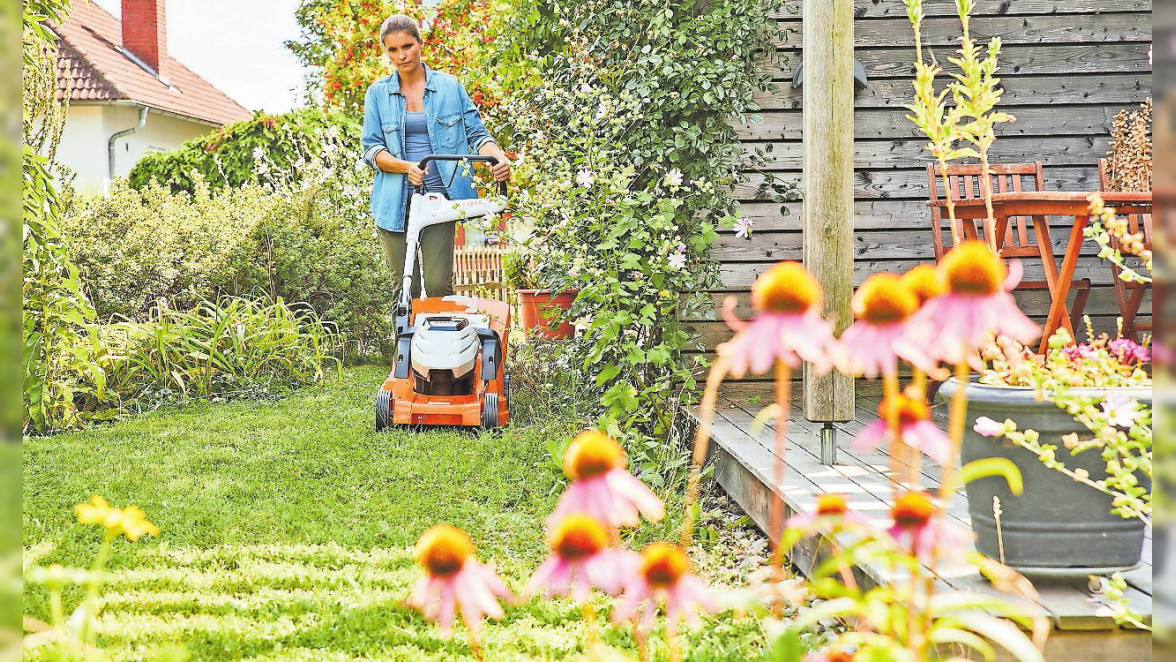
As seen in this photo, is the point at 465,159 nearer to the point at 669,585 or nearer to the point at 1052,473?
the point at 1052,473

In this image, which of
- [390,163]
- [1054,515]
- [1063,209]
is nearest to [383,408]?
[390,163]

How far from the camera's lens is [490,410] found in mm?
4398

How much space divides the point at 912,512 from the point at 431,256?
415cm

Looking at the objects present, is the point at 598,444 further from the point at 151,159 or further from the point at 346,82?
the point at 151,159

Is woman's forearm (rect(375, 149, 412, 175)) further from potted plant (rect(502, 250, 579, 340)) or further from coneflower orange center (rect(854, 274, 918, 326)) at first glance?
coneflower orange center (rect(854, 274, 918, 326))

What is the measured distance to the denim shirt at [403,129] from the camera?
4699 mm

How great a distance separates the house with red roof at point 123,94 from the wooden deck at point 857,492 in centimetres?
1191

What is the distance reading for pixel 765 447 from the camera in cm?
333

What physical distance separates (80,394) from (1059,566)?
479 cm

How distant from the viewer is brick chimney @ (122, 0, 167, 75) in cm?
1656

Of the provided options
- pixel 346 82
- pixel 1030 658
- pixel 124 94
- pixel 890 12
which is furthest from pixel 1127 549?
pixel 124 94

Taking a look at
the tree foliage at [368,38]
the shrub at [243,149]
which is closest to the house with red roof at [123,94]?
the shrub at [243,149]

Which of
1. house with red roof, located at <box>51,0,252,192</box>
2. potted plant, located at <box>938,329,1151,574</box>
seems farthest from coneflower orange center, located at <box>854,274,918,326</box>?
house with red roof, located at <box>51,0,252,192</box>

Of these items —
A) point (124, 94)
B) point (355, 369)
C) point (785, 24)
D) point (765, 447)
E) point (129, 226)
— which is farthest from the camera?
point (124, 94)
